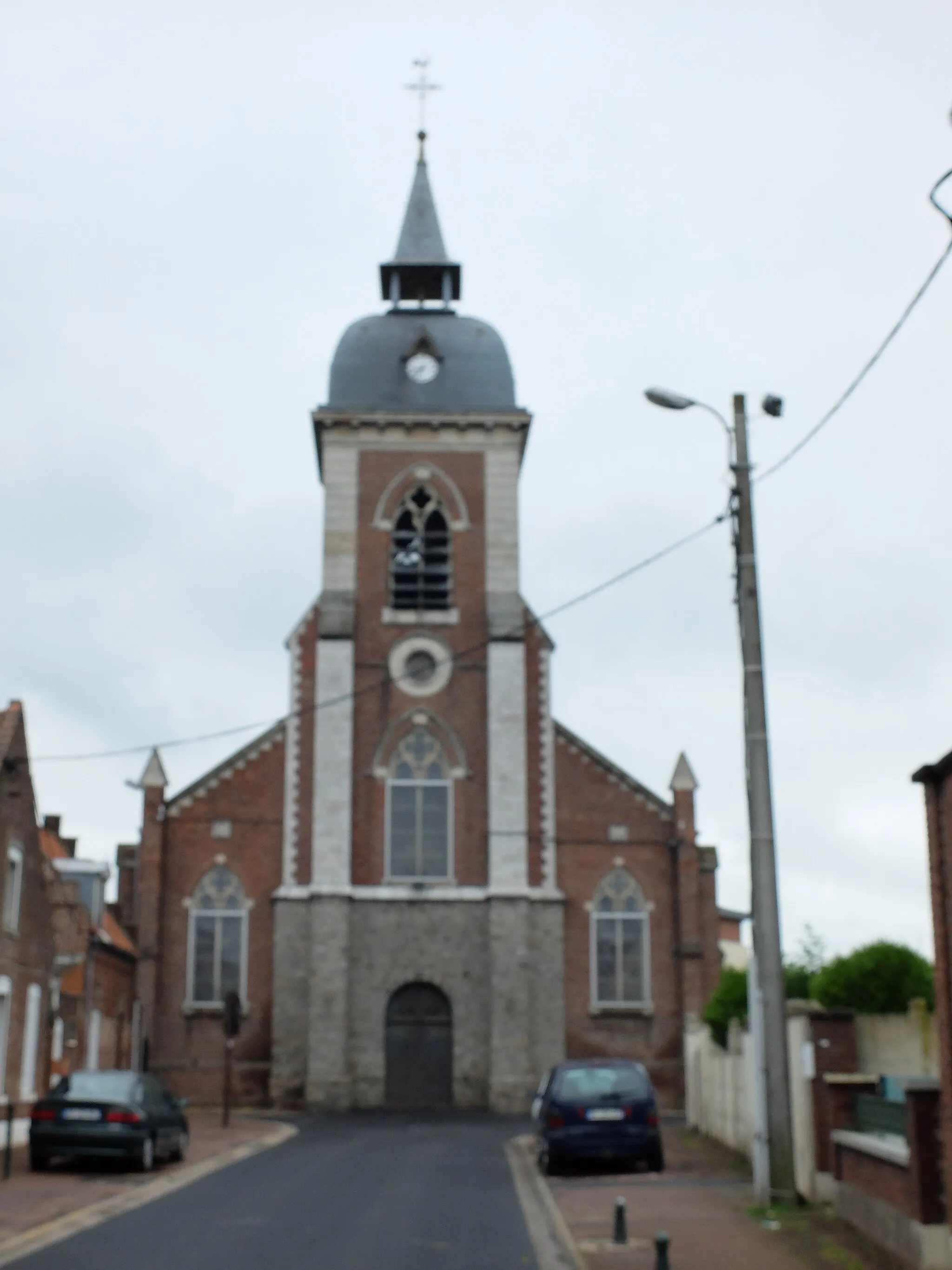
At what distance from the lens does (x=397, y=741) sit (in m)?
36.8

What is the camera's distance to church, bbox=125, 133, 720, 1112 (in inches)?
1382

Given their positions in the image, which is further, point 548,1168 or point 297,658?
point 297,658

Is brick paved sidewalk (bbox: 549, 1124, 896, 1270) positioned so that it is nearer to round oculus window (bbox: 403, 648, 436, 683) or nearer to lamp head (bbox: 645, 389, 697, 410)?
lamp head (bbox: 645, 389, 697, 410)

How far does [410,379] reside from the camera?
1569 inches

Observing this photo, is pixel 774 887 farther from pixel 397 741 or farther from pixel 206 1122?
pixel 397 741

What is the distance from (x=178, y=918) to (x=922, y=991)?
75.9 feet

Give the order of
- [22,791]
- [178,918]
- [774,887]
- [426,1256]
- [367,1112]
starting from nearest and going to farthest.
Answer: [426,1256] → [774,887] → [22,791] → [367,1112] → [178,918]

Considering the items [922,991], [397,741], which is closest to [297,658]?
[397,741]

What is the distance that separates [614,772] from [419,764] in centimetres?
473

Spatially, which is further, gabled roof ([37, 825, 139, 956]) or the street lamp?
gabled roof ([37, 825, 139, 956])

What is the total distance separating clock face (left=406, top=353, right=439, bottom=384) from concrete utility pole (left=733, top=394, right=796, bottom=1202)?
2386 centimetres

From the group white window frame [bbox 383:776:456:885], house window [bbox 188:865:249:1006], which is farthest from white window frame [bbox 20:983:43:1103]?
white window frame [bbox 383:776:456:885]

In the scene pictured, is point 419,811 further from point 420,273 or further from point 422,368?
point 420,273

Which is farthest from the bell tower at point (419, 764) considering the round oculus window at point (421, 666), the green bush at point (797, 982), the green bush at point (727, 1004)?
the green bush at point (797, 982)
